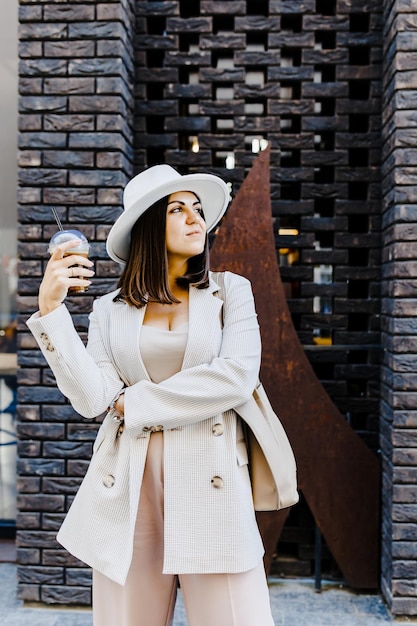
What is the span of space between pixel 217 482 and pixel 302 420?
139 centimetres

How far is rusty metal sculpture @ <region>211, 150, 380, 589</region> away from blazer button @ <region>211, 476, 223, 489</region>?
4.38 feet

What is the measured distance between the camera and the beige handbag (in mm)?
1998

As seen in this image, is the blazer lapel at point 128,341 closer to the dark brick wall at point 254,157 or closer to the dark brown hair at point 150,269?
the dark brown hair at point 150,269

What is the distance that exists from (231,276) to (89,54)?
158 centimetres

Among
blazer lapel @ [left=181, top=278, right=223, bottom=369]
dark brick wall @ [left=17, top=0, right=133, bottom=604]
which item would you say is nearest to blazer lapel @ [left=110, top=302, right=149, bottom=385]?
blazer lapel @ [left=181, top=278, right=223, bottom=369]

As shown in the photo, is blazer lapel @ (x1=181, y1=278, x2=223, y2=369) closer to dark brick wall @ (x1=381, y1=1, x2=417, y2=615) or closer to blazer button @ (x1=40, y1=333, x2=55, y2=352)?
blazer button @ (x1=40, y1=333, x2=55, y2=352)

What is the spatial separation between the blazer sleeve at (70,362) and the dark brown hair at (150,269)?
271 mm

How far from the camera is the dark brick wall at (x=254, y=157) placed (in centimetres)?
303

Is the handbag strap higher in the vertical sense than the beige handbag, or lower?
higher

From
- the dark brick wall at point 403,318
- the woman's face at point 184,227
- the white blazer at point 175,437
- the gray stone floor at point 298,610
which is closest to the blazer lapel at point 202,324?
the white blazer at point 175,437

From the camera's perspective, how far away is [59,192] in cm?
311

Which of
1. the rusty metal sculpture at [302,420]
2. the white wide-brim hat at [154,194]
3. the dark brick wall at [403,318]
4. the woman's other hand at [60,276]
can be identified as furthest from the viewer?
the rusty metal sculpture at [302,420]

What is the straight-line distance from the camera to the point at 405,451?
3008 mm

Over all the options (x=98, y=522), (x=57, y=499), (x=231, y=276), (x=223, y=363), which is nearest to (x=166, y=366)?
(x=223, y=363)
